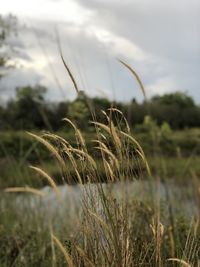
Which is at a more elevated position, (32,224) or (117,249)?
(117,249)

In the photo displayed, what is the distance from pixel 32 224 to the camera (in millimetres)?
5441

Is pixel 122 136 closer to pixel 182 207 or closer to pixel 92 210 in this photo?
pixel 92 210

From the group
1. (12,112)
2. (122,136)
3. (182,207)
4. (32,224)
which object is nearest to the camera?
(122,136)

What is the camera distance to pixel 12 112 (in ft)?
89.7

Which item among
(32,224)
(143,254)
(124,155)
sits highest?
(124,155)

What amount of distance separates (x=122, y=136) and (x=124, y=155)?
11cm

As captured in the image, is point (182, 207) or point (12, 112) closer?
point (182, 207)

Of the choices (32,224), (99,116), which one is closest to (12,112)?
(32,224)

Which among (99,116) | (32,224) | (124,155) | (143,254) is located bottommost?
(32,224)

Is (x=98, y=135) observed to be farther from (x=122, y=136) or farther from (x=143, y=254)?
(x=143, y=254)

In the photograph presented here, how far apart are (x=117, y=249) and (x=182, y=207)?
9.56 feet

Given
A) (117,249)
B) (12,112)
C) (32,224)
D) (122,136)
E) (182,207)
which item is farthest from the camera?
(12,112)

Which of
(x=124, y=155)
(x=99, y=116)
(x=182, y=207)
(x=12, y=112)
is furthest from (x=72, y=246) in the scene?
(x=12, y=112)

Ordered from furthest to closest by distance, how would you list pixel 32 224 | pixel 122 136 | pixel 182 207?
1. pixel 32 224
2. pixel 182 207
3. pixel 122 136
